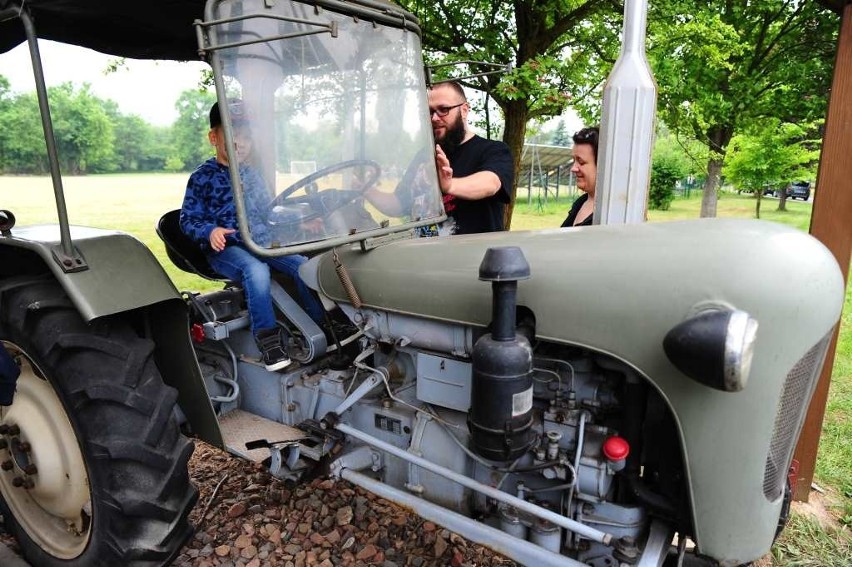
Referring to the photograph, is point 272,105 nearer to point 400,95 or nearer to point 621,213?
point 400,95

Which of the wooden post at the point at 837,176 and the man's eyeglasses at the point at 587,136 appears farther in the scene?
the man's eyeglasses at the point at 587,136

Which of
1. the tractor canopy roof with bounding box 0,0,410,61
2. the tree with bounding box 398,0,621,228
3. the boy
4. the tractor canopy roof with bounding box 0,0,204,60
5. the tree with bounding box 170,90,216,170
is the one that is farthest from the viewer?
the tree with bounding box 170,90,216,170

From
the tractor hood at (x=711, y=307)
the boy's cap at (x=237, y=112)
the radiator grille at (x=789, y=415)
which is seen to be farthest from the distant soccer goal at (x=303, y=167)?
the radiator grille at (x=789, y=415)

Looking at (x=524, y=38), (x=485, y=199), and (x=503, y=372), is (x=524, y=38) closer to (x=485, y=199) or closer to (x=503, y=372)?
(x=485, y=199)

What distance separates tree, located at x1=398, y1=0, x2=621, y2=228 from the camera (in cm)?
600

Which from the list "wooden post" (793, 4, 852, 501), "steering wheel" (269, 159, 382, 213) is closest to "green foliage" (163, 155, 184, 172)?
"steering wheel" (269, 159, 382, 213)

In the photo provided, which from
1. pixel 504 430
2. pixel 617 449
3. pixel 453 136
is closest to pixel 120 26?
pixel 453 136

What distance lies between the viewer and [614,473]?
181cm

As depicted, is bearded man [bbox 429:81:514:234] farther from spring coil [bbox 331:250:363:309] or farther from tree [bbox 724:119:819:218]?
tree [bbox 724:119:819:218]

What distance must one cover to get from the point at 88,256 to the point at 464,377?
57.7 inches

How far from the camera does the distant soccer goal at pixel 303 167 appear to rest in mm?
2135

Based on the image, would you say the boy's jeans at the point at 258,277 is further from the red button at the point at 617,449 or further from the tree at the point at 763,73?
the tree at the point at 763,73

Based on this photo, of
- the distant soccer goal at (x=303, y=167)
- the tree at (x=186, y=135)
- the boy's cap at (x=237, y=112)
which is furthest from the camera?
the tree at (x=186, y=135)

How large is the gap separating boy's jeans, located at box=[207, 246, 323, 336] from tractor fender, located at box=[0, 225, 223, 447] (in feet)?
0.94
